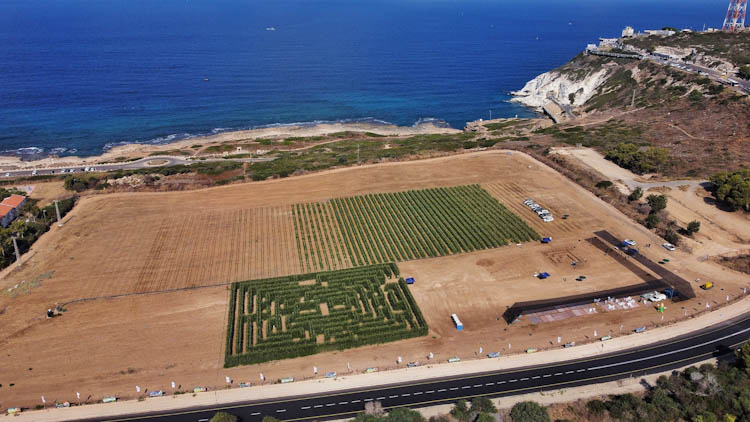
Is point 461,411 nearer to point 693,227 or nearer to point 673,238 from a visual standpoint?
point 673,238

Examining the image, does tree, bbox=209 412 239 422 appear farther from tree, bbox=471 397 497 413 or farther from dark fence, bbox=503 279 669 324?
dark fence, bbox=503 279 669 324

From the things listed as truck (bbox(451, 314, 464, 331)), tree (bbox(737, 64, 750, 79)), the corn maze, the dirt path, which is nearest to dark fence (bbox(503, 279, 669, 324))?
truck (bbox(451, 314, 464, 331))

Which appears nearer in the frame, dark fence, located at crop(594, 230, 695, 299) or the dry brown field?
the dry brown field

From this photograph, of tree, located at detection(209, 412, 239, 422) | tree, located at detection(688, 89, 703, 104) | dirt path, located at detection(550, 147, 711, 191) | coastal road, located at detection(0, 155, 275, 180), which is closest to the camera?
tree, located at detection(209, 412, 239, 422)

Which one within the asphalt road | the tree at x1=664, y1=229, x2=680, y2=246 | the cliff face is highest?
the cliff face

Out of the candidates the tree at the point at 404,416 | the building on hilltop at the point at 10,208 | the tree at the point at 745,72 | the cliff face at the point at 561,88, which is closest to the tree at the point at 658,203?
the tree at the point at 404,416

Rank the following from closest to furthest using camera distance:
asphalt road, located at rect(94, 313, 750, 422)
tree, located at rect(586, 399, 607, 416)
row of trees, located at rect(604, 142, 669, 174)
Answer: tree, located at rect(586, 399, 607, 416), asphalt road, located at rect(94, 313, 750, 422), row of trees, located at rect(604, 142, 669, 174)

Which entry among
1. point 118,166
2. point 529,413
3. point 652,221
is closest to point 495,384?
point 529,413
